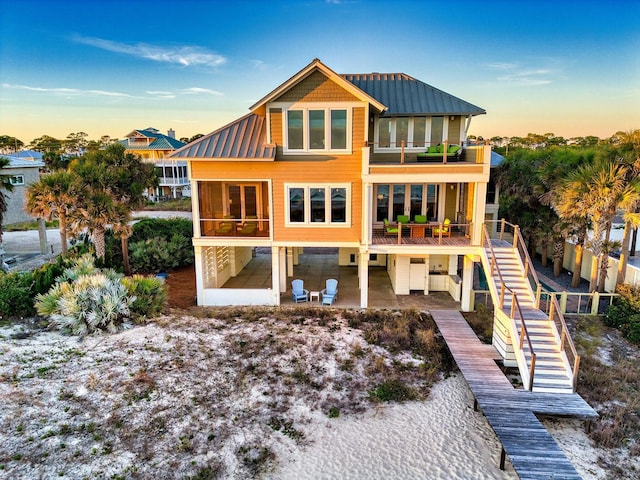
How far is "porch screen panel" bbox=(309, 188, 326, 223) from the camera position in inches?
662

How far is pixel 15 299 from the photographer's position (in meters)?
15.7

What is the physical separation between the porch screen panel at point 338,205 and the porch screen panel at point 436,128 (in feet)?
16.6

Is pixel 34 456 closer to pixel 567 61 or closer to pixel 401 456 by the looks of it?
pixel 401 456

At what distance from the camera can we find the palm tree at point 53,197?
17.8 m

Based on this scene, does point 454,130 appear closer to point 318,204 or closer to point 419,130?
point 419,130

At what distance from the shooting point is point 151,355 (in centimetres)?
1284

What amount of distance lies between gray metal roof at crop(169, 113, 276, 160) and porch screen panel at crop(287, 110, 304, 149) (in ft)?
2.84

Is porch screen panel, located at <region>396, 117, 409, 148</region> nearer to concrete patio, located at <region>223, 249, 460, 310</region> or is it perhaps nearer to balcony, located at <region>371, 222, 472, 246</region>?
balcony, located at <region>371, 222, 472, 246</region>

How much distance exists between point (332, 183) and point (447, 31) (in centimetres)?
1619

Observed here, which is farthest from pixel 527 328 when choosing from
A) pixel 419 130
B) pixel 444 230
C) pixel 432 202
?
pixel 419 130

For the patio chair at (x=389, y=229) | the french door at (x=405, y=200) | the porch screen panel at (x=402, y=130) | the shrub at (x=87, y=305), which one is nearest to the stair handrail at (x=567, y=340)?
the patio chair at (x=389, y=229)

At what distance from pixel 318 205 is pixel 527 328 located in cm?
929

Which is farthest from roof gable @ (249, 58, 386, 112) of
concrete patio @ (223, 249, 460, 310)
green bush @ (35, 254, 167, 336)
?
green bush @ (35, 254, 167, 336)

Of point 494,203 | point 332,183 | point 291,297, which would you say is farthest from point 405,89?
point 291,297
